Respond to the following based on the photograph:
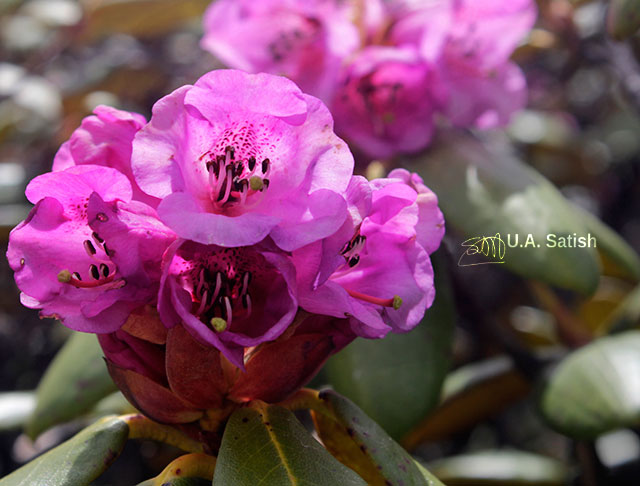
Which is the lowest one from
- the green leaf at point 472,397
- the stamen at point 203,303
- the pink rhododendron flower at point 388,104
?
the green leaf at point 472,397

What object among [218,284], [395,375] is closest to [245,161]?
[218,284]

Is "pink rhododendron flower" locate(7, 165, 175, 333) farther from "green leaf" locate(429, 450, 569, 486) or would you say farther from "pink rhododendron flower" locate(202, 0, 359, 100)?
"green leaf" locate(429, 450, 569, 486)

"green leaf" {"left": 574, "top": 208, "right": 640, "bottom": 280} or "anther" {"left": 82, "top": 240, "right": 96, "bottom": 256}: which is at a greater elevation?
"anther" {"left": 82, "top": 240, "right": 96, "bottom": 256}

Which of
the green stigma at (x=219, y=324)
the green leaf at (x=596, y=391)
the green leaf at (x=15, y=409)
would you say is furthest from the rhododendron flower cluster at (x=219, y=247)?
the green leaf at (x=15, y=409)

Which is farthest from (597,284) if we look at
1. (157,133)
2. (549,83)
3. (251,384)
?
(549,83)

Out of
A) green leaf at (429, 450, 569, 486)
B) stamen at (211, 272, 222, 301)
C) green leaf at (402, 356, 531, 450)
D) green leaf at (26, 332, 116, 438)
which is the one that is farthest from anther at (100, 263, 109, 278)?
green leaf at (429, 450, 569, 486)

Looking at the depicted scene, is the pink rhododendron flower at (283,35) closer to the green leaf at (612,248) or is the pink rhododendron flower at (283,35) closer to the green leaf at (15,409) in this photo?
the green leaf at (612,248)

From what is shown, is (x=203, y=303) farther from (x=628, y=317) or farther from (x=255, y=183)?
(x=628, y=317)
